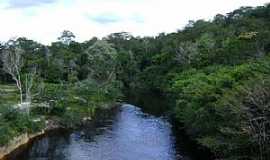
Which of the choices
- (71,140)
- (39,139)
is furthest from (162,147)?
(39,139)

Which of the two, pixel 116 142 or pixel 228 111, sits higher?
pixel 228 111

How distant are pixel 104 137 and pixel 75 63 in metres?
61.9

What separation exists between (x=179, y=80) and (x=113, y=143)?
2649 centimetres

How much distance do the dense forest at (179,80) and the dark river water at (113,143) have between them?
3.13m

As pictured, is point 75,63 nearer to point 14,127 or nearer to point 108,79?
point 108,79

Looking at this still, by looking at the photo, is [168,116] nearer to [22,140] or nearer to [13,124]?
[22,140]

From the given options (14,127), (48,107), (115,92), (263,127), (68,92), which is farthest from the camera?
(115,92)

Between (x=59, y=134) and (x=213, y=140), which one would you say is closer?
(x=213, y=140)

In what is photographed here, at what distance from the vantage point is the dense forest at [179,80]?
40281mm

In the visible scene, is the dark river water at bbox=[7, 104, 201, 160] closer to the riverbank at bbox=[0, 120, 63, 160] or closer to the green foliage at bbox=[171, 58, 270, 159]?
the riverbank at bbox=[0, 120, 63, 160]

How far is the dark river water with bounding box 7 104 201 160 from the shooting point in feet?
172

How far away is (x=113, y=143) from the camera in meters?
58.8

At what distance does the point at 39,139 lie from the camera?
5981 centimetres

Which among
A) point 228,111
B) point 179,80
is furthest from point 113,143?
point 179,80
